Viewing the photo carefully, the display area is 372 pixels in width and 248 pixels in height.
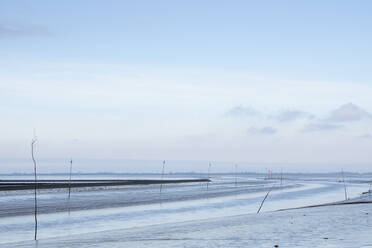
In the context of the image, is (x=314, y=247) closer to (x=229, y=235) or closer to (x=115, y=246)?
(x=229, y=235)

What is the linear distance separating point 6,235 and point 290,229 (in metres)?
13.1

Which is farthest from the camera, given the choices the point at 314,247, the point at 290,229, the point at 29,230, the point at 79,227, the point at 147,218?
the point at 147,218

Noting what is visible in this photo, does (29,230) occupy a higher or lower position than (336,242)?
lower

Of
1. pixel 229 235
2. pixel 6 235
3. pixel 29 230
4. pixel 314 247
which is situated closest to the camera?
pixel 314 247

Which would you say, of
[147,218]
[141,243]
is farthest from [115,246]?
[147,218]

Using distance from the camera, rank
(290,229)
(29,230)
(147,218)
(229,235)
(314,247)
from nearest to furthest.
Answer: (314,247)
(229,235)
(290,229)
(29,230)
(147,218)

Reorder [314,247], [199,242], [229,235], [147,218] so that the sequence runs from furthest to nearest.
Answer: [147,218] < [229,235] < [199,242] < [314,247]

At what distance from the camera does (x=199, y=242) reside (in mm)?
12820

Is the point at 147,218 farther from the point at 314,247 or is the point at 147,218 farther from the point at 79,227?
the point at 314,247

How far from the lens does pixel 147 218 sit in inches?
1134

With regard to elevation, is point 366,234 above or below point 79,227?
above

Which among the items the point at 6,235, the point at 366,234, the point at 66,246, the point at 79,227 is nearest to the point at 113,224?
the point at 79,227

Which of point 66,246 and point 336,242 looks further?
point 66,246

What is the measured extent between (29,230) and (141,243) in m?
11.2
